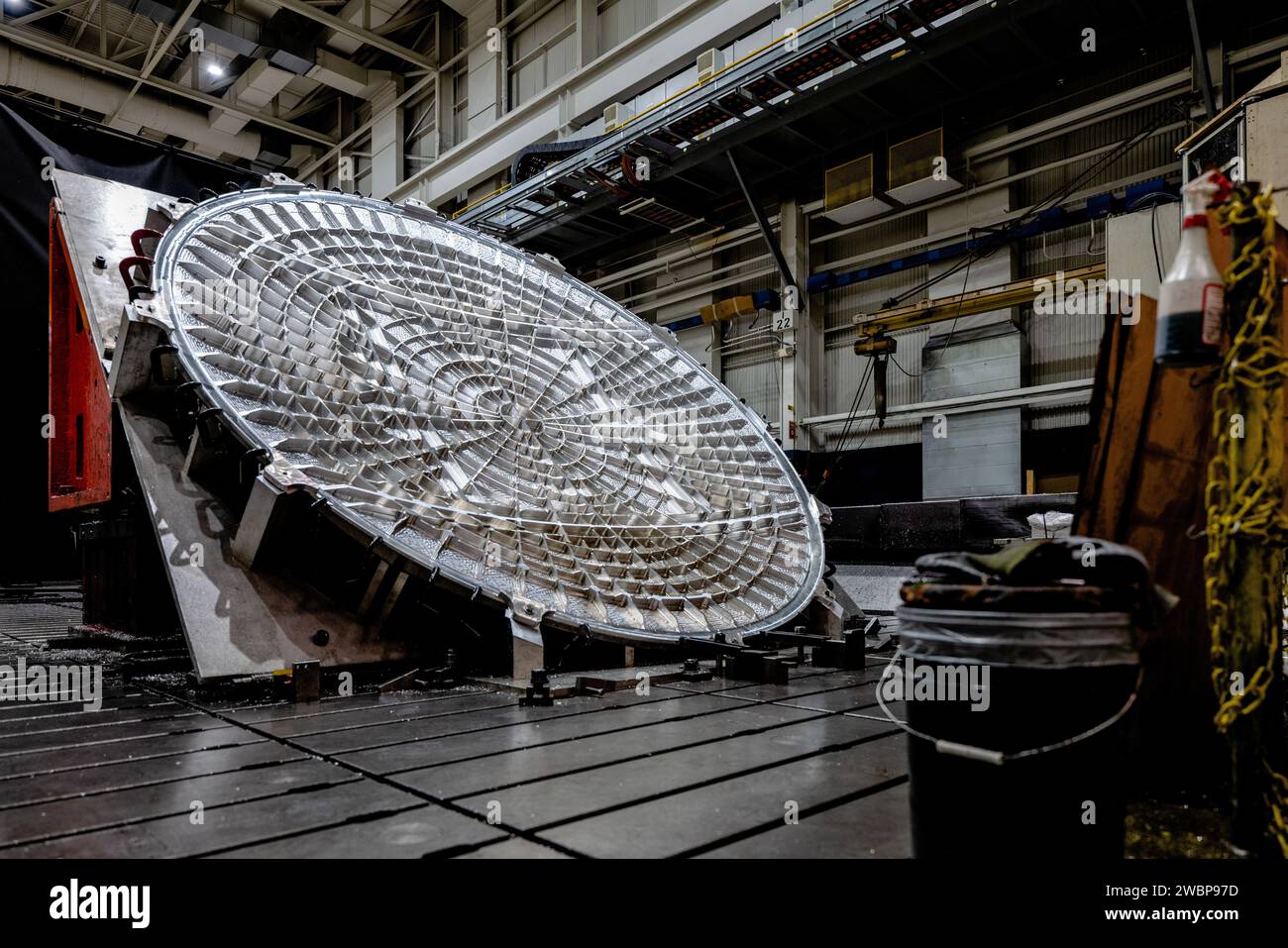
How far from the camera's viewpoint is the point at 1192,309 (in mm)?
1209

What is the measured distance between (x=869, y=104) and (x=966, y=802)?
7727mm

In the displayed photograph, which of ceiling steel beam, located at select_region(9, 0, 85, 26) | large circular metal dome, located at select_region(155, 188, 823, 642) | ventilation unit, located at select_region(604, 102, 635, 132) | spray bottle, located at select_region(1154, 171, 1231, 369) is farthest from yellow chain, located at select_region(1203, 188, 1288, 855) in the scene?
ceiling steel beam, located at select_region(9, 0, 85, 26)

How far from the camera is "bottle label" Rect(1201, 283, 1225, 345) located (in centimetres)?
120

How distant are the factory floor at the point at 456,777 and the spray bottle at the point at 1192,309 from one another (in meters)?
0.90

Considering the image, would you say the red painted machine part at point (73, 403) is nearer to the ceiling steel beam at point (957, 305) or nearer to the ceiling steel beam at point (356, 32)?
the ceiling steel beam at point (957, 305)

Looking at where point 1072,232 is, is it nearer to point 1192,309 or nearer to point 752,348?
point 752,348

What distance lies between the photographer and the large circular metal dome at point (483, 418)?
2.75 m

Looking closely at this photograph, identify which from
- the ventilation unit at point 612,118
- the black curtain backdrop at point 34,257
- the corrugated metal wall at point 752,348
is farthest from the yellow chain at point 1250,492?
the corrugated metal wall at point 752,348

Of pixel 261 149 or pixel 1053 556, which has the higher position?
pixel 261 149

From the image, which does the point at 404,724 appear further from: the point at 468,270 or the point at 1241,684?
the point at 468,270

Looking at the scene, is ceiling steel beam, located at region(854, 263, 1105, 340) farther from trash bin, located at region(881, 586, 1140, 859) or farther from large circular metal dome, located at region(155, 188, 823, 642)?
trash bin, located at region(881, 586, 1140, 859)

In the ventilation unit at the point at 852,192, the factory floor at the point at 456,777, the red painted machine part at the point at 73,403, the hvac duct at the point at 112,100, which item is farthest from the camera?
the hvac duct at the point at 112,100
